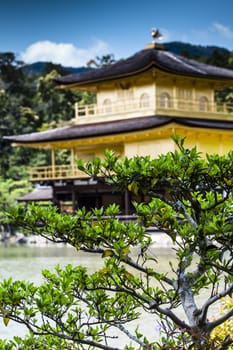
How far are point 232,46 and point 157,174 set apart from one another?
93.5 meters

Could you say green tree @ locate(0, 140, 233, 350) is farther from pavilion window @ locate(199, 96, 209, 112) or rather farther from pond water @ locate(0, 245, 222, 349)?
pavilion window @ locate(199, 96, 209, 112)

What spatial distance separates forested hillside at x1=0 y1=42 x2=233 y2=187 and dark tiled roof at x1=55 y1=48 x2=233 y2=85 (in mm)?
8066

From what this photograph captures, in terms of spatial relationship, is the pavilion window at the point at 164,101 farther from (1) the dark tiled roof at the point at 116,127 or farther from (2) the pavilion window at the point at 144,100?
(1) the dark tiled roof at the point at 116,127

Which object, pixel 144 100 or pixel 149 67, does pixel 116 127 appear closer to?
pixel 144 100

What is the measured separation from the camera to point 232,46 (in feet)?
307

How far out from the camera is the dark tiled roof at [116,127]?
916 inches

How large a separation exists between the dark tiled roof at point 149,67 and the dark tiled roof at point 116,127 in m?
1.72

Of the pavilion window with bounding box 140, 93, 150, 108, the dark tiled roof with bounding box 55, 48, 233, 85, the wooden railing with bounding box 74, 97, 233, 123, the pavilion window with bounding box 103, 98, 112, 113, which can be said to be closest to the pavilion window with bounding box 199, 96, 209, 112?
the wooden railing with bounding box 74, 97, 233, 123

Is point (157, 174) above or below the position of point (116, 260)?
above

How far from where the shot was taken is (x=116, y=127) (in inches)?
971

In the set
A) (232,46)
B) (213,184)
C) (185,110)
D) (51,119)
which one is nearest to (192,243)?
(213,184)

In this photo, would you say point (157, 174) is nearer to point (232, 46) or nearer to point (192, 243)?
point (192, 243)

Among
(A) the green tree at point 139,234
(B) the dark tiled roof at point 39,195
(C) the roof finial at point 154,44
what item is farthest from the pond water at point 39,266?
(C) the roof finial at point 154,44

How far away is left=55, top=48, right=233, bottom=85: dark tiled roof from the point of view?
24.8 meters
